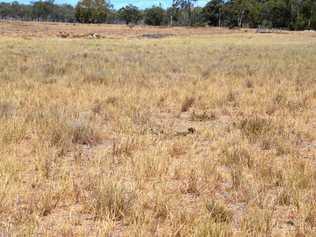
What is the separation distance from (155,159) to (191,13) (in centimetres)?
15090

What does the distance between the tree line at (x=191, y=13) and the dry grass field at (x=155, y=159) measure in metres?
109

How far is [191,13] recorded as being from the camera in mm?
154375

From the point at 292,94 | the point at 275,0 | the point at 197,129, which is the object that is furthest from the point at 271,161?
the point at 275,0

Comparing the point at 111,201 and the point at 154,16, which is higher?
the point at 154,16

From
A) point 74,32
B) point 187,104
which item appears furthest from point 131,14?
point 187,104

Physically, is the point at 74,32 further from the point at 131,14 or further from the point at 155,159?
the point at 131,14

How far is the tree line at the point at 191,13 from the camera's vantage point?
399 ft

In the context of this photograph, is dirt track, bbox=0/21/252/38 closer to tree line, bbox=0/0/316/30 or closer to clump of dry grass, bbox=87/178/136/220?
tree line, bbox=0/0/316/30

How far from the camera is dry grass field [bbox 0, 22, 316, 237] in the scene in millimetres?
4957

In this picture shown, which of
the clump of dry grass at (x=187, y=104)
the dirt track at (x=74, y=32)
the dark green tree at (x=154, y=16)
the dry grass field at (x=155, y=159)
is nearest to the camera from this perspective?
the dry grass field at (x=155, y=159)

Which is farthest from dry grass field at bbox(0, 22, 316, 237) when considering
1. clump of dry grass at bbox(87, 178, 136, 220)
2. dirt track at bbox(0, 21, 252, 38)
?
dirt track at bbox(0, 21, 252, 38)

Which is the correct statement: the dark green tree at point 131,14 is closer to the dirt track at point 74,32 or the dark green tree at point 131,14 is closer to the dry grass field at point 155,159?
the dirt track at point 74,32

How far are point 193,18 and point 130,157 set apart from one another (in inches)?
5690

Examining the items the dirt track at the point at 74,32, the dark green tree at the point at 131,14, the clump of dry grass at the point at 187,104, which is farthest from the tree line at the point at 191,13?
the clump of dry grass at the point at 187,104
